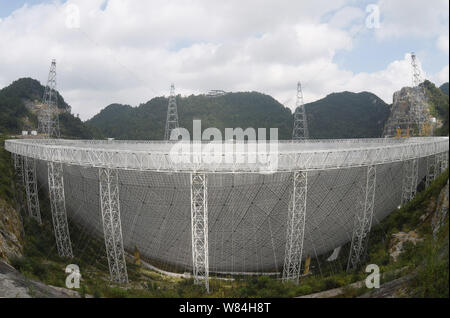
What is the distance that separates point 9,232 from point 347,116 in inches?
3932

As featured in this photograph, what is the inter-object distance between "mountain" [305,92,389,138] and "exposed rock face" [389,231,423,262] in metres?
73.4

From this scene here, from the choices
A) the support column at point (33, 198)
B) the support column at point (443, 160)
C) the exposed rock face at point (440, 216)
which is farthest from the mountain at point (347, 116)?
the support column at point (33, 198)

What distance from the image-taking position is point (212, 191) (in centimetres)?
1883

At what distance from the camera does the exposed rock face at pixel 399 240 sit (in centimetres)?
1731

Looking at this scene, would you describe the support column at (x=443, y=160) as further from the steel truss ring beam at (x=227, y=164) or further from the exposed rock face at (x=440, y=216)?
the exposed rock face at (x=440, y=216)

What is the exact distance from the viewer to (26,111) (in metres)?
65.8

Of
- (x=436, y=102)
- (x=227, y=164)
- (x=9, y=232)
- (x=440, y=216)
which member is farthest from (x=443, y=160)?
(x=436, y=102)

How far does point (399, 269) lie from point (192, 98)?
8780 cm

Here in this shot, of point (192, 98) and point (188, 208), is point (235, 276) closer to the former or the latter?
point (188, 208)

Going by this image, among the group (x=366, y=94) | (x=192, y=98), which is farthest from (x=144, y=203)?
(x=366, y=94)

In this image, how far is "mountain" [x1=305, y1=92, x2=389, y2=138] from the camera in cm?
8812

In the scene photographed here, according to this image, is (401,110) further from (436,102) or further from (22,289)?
(22,289)

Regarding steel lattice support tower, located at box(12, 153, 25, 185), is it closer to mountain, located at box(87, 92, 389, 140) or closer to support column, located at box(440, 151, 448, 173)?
support column, located at box(440, 151, 448, 173)

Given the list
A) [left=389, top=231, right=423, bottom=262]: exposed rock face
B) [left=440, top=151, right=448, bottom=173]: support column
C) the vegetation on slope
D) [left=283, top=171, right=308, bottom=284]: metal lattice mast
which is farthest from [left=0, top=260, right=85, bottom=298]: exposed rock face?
the vegetation on slope
